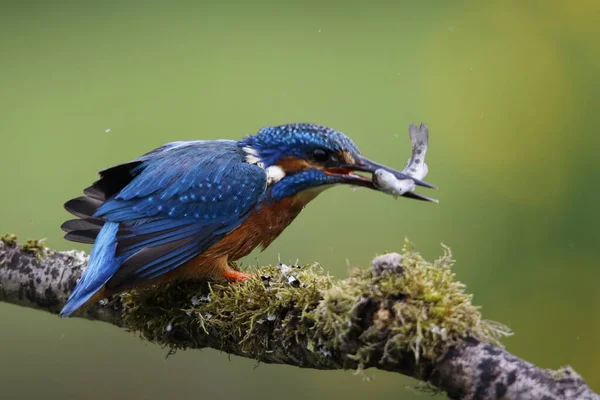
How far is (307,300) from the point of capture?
7.50 feet

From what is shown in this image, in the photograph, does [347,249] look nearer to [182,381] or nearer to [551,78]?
[182,381]

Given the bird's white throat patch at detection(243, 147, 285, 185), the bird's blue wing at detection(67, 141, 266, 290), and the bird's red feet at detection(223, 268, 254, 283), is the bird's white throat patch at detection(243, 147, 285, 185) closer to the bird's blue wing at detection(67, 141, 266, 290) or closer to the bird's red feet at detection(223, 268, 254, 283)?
the bird's blue wing at detection(67, 141, 266, 290)

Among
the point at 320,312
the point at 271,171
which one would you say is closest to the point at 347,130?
the point at 271,171

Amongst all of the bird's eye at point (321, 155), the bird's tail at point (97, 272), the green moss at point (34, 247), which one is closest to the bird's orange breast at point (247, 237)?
the bird's eye at point (321, 155)

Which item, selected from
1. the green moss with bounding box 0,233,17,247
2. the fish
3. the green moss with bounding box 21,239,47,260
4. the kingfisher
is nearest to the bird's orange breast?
the kingfisher

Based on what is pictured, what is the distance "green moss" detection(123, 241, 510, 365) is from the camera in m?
1.91

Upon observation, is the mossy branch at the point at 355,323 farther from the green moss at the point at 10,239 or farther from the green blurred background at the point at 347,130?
the green blurred background at the point at 347,130

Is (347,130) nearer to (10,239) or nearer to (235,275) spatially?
(235,275)

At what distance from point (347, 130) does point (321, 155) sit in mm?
1597

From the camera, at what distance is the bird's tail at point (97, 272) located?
2.52m

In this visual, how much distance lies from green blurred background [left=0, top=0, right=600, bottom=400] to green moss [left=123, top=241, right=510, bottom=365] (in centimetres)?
157

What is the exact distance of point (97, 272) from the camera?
2564 mm

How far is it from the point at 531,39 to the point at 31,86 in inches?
142

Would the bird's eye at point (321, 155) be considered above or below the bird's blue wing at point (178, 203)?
above
